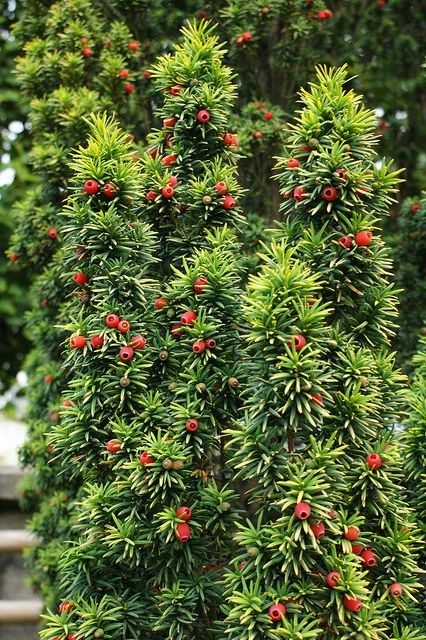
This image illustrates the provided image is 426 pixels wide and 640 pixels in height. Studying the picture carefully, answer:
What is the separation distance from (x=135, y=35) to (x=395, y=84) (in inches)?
68.1

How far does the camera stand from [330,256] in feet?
6.53

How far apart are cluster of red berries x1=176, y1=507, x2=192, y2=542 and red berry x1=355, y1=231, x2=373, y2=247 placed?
89cm

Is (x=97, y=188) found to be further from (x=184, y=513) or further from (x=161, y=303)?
(x=184, y=513)

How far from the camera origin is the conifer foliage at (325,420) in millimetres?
1789

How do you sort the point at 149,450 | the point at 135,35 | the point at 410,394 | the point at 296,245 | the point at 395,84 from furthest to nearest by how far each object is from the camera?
1. the point at 395,84
2. the point at 135,35
3. the point at 410,394
4. the point at 296,245
5. the point at 149,450

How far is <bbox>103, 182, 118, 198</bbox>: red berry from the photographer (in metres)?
2.10

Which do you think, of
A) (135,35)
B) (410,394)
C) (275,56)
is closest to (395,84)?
(275,56)

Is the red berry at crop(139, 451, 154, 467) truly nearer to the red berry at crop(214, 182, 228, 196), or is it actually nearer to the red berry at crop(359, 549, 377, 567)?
the red berry at crop(359, 549, 377, 567)

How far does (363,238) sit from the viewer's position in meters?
1.97

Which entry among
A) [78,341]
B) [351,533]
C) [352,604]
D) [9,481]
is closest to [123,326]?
[78,341]

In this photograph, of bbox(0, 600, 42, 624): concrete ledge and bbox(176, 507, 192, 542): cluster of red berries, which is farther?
bbox(0, 600, 42, 624): concrete ledge

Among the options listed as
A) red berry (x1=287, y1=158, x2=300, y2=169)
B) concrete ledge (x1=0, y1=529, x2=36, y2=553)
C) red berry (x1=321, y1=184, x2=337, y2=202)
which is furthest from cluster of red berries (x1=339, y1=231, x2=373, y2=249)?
concrete ledge (x1=0, y1=529, x2=36, y2=553)

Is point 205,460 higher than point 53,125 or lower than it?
lower

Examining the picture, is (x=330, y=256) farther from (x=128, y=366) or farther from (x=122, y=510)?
(x=122, y=510)
